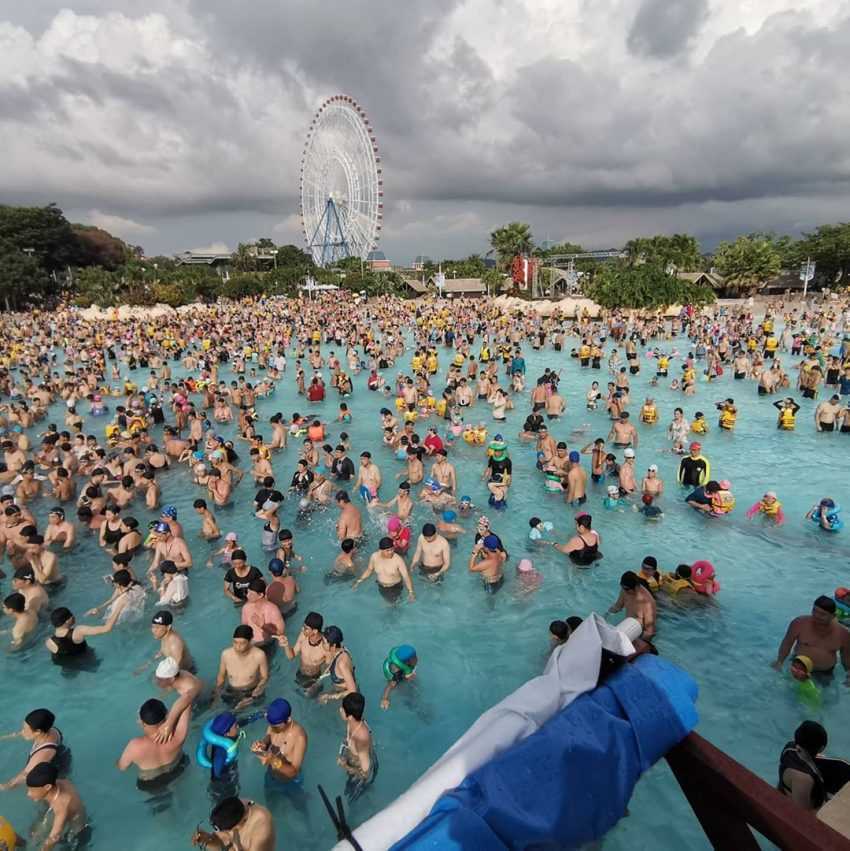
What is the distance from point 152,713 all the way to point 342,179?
167 feet

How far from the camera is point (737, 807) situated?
1.37m

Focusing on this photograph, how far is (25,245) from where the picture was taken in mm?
53812

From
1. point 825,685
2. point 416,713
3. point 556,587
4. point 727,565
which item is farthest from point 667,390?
point 416,713

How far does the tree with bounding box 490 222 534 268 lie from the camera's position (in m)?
54.2

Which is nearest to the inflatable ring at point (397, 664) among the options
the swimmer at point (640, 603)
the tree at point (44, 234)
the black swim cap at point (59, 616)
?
the swimmer at point (640, 603)

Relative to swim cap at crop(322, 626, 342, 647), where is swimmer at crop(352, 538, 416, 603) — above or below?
below

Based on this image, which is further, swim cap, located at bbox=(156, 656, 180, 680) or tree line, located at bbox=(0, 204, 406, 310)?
tree line, located at bbox=(0, 204, 406, 310)

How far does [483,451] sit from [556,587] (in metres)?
5.67

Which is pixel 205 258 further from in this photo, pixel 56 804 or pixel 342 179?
pixel 56 804

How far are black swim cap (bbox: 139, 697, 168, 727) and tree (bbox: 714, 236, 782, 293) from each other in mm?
52372

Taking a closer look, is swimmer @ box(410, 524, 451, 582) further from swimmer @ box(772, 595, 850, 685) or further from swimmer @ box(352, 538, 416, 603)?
swimmer @ box(772, 595, 850, 685)

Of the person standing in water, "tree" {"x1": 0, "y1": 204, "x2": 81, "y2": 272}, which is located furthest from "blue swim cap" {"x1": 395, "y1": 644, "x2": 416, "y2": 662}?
"tree" {"x1": 0, "y1": 204, "x2": 81, "y2": 272}

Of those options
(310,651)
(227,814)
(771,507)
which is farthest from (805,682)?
(227,814)

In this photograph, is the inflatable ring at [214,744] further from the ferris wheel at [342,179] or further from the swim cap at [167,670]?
the ferris wheel at [342,179]
